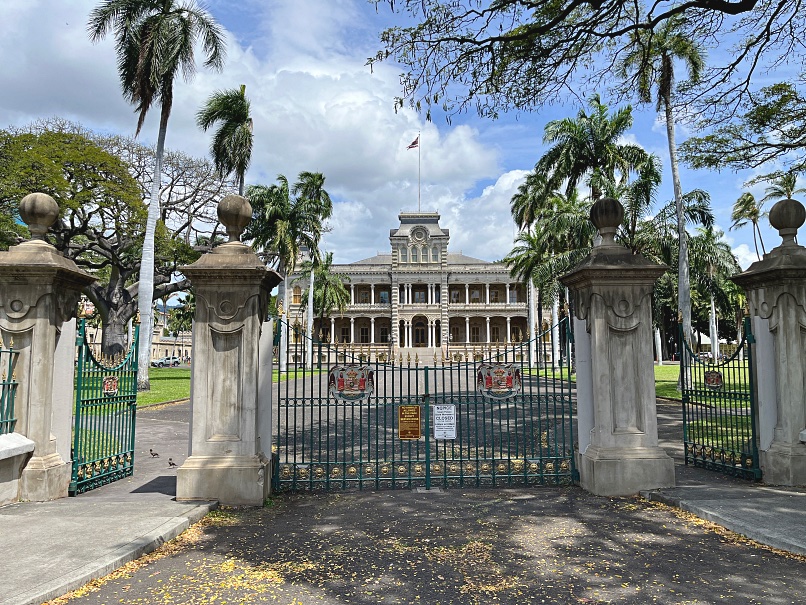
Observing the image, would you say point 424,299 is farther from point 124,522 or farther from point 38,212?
point 124,522

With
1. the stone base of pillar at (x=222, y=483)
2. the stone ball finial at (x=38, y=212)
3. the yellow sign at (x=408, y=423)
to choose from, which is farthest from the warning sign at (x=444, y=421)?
the stone ball finial at (x=38, y=212)

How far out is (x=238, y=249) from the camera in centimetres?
723

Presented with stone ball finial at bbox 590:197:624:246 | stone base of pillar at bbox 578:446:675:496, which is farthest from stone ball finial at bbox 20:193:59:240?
stone base of pillar at bbox 578:446:675:496

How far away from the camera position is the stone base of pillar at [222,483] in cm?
685

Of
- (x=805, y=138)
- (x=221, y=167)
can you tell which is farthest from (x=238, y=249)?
(x=221, y=167)

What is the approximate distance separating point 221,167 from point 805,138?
23959 millimetres

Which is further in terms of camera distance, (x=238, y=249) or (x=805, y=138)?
(x=805, y=138)

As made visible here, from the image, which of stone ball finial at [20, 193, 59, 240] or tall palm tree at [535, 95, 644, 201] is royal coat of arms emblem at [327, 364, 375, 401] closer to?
stone ball finial at [20, 193, 59, 240]

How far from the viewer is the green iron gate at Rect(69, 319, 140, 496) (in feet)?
24.2

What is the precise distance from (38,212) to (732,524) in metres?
8.37

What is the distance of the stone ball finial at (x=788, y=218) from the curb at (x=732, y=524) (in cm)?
373

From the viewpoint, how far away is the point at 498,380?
26.5 ft

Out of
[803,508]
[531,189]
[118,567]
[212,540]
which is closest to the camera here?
[118,567]

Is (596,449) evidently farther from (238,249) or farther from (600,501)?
(238,249)
